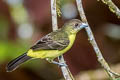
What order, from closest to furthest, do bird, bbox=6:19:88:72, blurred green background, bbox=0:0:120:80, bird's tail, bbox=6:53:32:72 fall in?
1. bird's tail, bbox=6:53:32:72
2. bird, bbox=6:19:88:72
3. blurred green background, bbox=0:0:120:80

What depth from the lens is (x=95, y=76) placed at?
730 centimetres

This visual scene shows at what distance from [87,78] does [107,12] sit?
1896mm

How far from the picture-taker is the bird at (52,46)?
18.3 feet

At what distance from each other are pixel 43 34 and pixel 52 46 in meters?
2.35

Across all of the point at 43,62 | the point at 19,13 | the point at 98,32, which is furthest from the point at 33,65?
the point at 98,32

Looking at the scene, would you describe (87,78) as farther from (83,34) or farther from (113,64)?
(83,34)

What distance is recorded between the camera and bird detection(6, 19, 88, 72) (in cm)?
557

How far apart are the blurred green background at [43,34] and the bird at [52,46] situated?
1.58m

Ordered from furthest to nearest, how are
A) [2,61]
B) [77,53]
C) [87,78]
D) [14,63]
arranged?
[77,53]
[2,61]
[87,78]
[14,63]

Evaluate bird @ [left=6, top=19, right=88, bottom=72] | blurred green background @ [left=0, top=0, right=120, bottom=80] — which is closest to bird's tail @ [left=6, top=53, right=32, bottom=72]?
bird @ [left=6, top=19, right=88, bottom=72]

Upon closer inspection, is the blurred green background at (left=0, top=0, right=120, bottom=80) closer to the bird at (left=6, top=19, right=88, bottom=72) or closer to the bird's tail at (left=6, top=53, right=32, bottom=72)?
the bird at (left=6, top=19, right=88, bottom=72)

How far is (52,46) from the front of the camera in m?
5.71

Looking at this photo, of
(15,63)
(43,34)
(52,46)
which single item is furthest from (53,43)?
(43,34)

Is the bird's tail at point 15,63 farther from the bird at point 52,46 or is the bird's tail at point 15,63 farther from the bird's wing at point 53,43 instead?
the bird's wing at point 53,43
